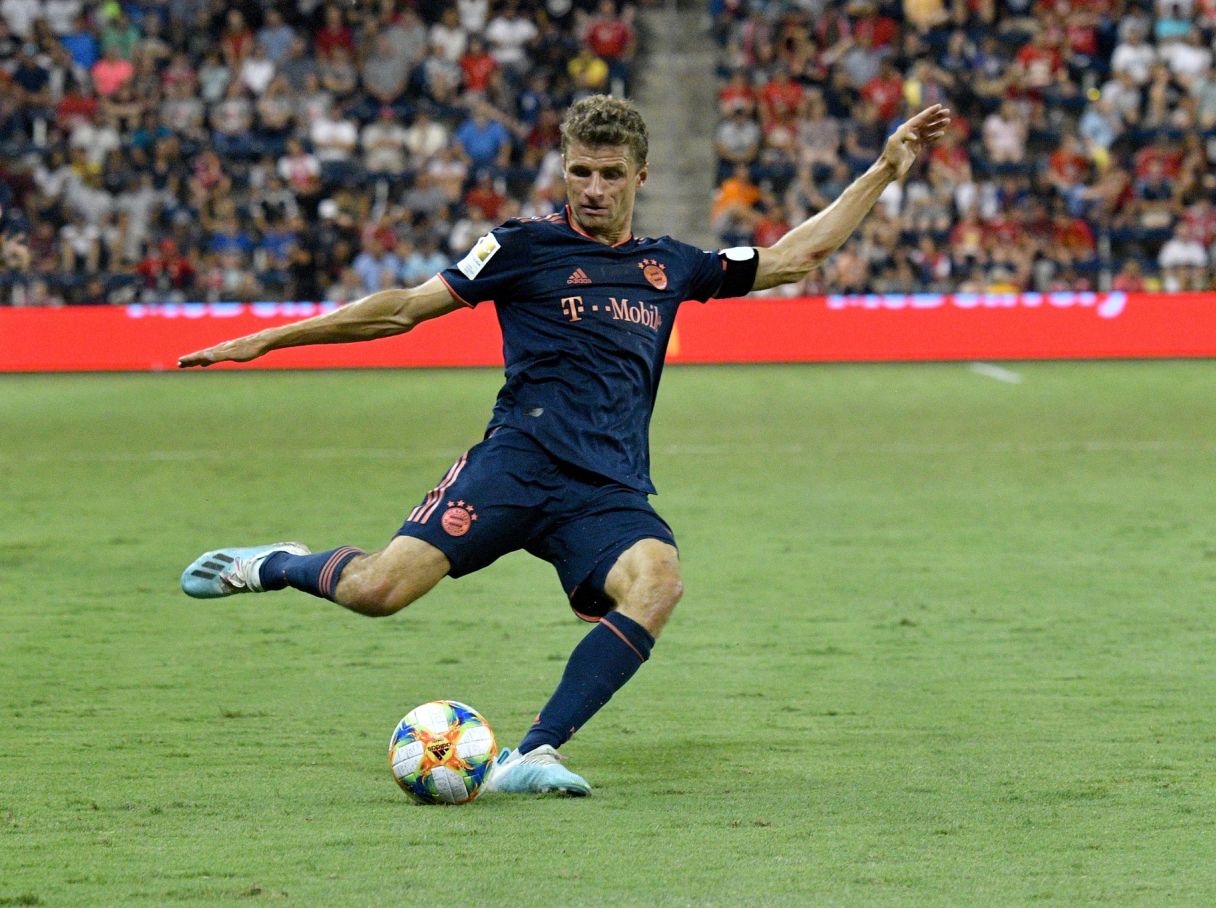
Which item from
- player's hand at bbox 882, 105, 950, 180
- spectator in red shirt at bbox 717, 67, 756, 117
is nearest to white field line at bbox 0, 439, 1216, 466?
player's hand at bbox 882, 105, 950, 180

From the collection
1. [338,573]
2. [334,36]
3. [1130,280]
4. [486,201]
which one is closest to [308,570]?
[338,573]

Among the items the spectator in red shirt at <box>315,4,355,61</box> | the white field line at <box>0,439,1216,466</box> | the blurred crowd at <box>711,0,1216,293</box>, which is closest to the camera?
the white field line at <box>0,439,1216,466</box>

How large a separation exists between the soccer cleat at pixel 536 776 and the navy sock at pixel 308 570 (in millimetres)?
715

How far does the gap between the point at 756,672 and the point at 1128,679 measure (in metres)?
1.30

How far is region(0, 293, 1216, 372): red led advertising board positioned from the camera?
67.0 feet

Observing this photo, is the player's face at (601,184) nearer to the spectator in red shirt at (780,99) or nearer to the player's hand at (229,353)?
the player's hand at (229,353)

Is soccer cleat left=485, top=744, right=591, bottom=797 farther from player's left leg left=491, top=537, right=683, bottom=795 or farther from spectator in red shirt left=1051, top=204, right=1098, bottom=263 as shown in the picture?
spectator in red shirt left=1051, top=204, right=1098, bottom=263

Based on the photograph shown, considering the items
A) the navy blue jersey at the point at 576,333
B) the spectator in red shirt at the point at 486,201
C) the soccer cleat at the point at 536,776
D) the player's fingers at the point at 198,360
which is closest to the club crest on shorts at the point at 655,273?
the navy blue jersey at the point at 576,333

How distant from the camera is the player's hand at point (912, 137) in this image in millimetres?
5816

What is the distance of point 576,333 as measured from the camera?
537cm

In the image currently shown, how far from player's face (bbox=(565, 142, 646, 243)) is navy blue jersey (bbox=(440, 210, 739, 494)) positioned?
0.27 feet

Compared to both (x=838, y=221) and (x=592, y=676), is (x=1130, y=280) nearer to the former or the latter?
(x=838, y=221)

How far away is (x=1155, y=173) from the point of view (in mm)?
23547

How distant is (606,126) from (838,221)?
905mm
